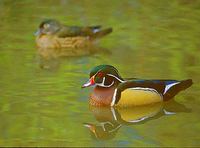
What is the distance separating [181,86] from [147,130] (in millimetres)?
1164

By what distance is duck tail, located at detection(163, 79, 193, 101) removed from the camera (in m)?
8.69

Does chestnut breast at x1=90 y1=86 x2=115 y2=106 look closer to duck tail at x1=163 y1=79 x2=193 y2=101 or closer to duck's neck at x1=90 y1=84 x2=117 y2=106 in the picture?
duck's neck at x1=90 y1=84 x2=117 y2=106

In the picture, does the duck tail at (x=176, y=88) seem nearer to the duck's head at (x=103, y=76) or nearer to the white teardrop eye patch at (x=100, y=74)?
the duck's head at (x=103, y=76)

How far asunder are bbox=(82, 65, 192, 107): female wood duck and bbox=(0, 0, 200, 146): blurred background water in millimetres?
199

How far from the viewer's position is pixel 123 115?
838 cm

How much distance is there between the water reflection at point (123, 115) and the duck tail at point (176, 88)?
100 millimetres

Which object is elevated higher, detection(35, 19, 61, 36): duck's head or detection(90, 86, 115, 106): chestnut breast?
detection(35, 19, 61, 36): duck's head

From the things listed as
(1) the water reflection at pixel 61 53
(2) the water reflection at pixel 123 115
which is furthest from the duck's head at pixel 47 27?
(2) the water reflection at pixel 123 115

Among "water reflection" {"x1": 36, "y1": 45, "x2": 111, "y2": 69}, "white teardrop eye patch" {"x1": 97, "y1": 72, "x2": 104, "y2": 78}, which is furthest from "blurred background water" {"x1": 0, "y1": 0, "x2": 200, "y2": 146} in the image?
"white teardrop eye patch" {"x1": 97, "y1": 72, "x2": 104, "y2": 78}

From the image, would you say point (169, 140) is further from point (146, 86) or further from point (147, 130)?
point (146, 86)

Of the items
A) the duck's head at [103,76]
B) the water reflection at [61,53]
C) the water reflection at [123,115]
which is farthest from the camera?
the water reflection at [61,53]

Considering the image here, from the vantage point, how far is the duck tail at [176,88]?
869 centimetres

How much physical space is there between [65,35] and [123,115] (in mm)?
3617

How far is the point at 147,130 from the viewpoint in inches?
306
